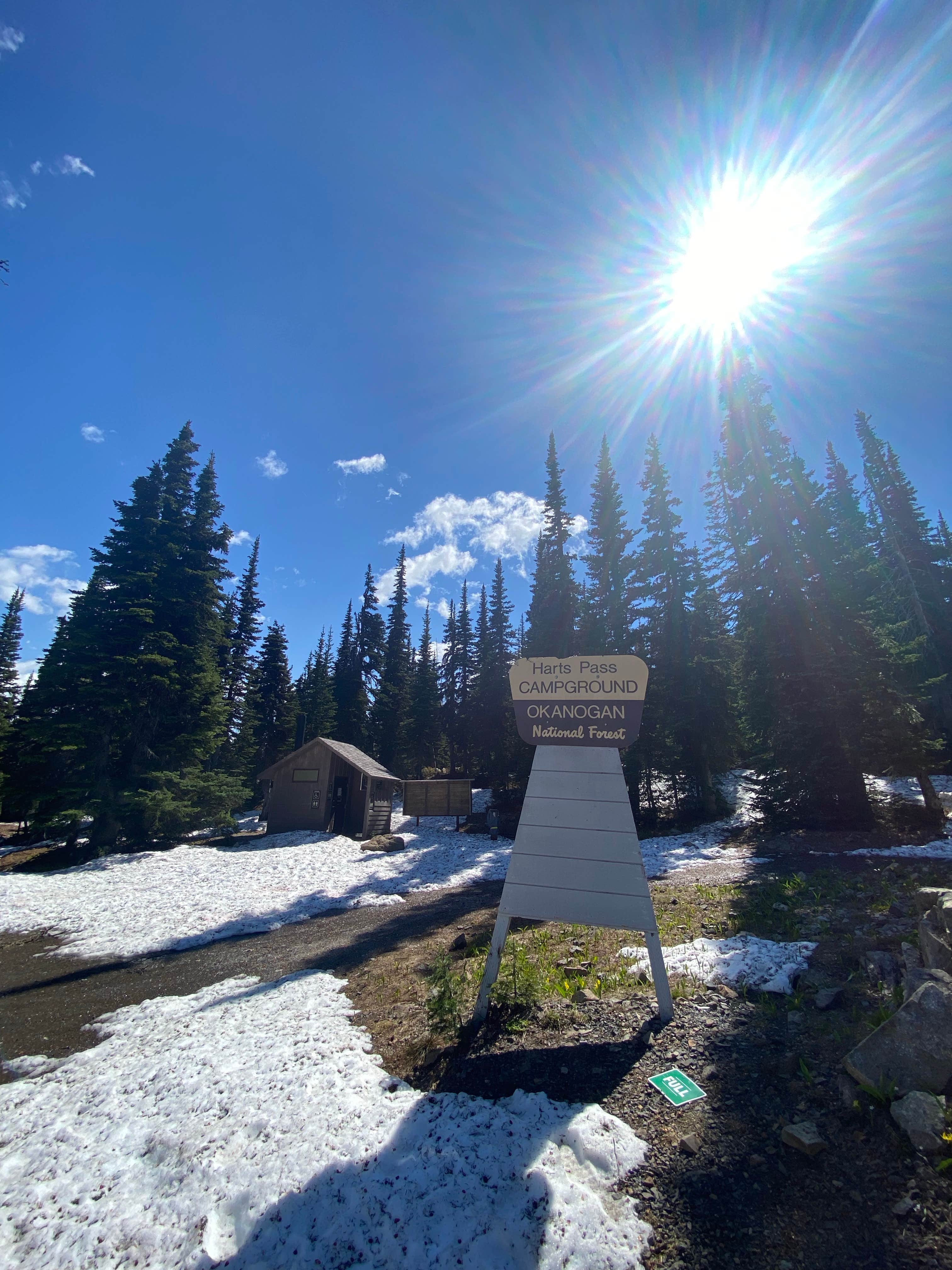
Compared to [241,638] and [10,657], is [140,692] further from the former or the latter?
[10,657]

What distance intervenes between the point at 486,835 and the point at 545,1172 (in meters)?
21.2

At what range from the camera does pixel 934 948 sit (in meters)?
4.18

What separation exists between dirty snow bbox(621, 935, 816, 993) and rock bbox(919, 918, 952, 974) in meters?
1.29

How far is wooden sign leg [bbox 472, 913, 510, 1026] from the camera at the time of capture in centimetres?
516

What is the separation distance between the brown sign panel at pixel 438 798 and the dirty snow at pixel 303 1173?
68.8ft

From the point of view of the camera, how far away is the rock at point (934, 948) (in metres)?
4.00

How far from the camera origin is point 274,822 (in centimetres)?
2386

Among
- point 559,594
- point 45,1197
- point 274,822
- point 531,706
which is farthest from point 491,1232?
point 559,594

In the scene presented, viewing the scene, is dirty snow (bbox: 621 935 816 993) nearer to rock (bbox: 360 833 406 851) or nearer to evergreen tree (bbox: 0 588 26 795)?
Answer: rock (bbox: 360 833 406 851)

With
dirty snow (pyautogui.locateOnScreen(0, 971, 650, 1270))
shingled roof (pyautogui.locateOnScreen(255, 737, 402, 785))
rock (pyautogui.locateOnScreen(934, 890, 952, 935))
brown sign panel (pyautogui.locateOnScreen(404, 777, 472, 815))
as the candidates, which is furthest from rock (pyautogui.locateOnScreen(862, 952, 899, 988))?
brown sign panel (pyautogui.locateOnScreen(404, 777, 472, 815))

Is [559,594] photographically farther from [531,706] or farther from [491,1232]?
[491,1232]

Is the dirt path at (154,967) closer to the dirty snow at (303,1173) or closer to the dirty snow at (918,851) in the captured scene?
the dirty snow at (303,1173)

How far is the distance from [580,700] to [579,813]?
4.04 ft

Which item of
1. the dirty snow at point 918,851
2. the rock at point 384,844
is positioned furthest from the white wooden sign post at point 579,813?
the rock at point 384,844
